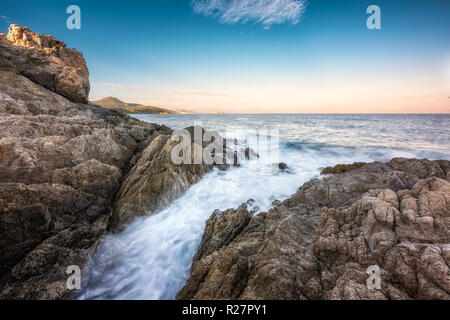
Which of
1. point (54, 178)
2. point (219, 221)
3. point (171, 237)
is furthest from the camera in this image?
point (171, 237)

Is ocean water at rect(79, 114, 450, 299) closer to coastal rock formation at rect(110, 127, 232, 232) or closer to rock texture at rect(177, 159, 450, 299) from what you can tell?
coastal rock formation at rect(110, 127, 232, 232)

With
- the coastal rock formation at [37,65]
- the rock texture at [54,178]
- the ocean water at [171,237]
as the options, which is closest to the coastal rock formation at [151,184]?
the rock texture at [54,178]

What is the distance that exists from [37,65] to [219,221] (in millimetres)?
17341

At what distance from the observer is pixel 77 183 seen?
24.0 feet

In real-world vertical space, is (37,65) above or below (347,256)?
above

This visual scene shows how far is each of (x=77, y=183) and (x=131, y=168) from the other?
269 cm

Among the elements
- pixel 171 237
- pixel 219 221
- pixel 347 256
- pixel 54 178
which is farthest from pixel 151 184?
pixel 347 256

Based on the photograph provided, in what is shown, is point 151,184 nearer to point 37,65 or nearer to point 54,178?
point 54,178

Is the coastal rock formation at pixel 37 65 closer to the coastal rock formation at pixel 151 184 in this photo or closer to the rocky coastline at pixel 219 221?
the rocky coastline at pixel 219 221

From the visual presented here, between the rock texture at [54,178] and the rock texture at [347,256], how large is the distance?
4.01m

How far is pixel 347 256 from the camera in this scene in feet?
13.0

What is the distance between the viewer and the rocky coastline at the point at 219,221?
3.61m

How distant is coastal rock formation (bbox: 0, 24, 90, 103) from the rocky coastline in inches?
69.3

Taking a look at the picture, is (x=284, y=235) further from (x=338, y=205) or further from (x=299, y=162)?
(x=299, y=162)
